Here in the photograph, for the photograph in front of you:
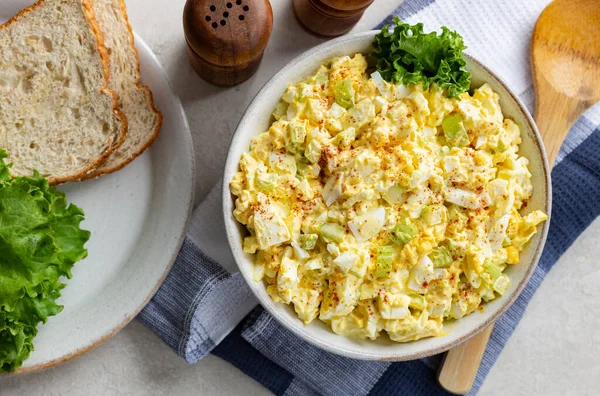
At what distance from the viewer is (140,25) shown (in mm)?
2289

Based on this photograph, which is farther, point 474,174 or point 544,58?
point 544,58

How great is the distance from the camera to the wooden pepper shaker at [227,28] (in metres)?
1.87

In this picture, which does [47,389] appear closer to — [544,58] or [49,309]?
[49,309]

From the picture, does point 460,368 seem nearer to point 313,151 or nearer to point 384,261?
point 384,261

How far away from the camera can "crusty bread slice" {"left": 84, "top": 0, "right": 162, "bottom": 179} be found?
2172 millimetres

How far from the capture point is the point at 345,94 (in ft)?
6.10

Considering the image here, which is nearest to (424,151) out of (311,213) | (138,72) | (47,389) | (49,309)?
(311,213)

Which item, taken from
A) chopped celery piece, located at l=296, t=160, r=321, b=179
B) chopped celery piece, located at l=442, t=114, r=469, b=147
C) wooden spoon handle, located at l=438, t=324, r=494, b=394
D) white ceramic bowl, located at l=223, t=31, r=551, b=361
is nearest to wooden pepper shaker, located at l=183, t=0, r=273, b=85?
white ceramic bowl, located at l=223, t=31, r=551, b=361

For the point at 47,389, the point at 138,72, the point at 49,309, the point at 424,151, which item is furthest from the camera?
the point at 47,389

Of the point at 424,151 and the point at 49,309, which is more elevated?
the point at 424,151

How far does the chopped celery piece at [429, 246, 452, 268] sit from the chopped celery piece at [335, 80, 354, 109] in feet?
1.81

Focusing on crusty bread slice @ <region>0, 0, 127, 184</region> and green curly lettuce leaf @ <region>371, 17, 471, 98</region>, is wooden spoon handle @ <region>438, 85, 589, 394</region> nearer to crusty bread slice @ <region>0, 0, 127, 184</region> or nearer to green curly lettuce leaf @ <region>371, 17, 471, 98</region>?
green curly lettuce leaf @ <region>371, 17, 471, 98</region>

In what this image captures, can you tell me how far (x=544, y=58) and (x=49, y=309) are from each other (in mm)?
2074

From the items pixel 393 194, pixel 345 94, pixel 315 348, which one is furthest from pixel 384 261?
pixel 315 348
